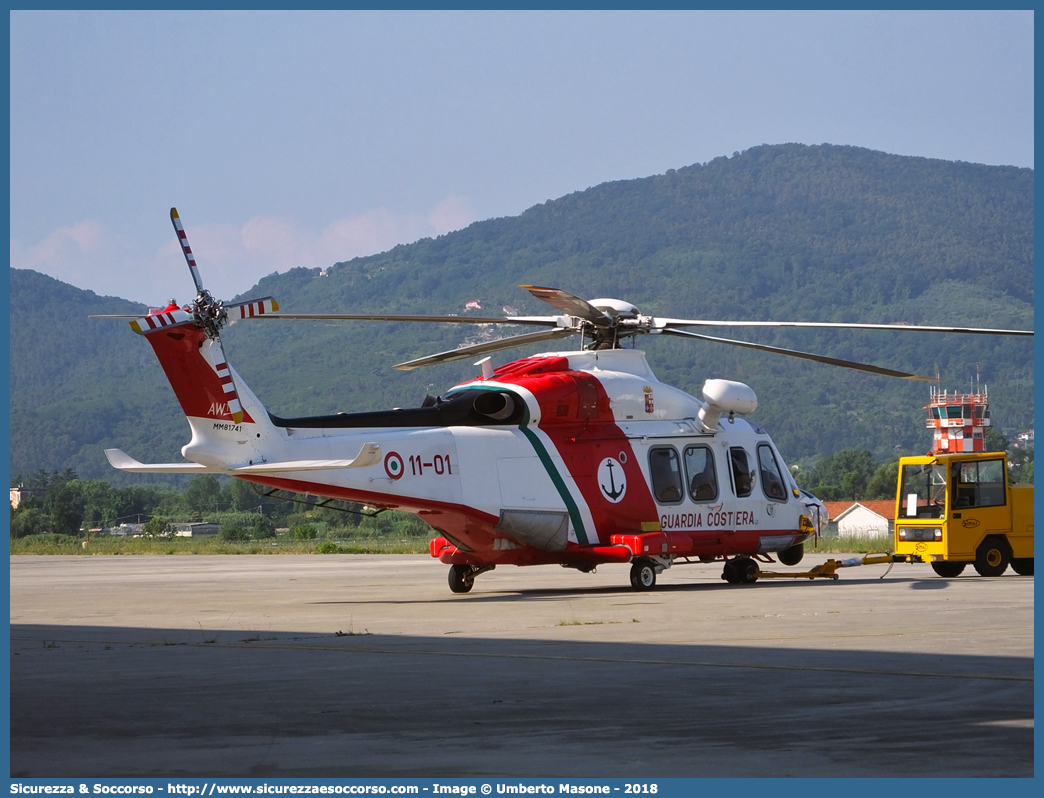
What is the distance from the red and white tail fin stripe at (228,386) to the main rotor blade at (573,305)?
14.5 ft

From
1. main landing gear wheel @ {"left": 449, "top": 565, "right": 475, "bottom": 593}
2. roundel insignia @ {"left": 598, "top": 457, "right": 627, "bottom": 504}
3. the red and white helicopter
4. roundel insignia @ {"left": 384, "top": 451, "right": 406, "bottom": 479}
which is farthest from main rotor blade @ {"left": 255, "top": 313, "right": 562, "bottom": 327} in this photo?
main landing gear wheel @ {"left": 449, "top": 565, "right": 475, "bottom": 593}

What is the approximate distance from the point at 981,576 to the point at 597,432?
812 cm

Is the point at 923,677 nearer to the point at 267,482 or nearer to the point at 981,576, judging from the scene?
the point at 267,482

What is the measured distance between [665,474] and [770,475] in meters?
2.73

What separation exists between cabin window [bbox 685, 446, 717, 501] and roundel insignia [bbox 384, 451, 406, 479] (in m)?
5.90

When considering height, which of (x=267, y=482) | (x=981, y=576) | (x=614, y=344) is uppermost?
(x=614, y=344)

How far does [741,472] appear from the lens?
2533cm

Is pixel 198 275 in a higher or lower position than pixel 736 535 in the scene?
higher

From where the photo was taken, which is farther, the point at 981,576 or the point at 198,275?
the point at 981,576

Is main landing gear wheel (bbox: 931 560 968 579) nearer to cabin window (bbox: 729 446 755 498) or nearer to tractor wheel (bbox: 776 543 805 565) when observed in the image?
tractor wheel (bbox: 776 543 805 565)

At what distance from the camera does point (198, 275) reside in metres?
19.3

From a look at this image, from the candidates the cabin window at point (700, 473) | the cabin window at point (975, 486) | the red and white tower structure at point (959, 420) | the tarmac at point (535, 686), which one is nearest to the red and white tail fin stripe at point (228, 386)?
the tarmac at point (535, 686)

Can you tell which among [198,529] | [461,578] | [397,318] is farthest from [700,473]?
[198,529]
